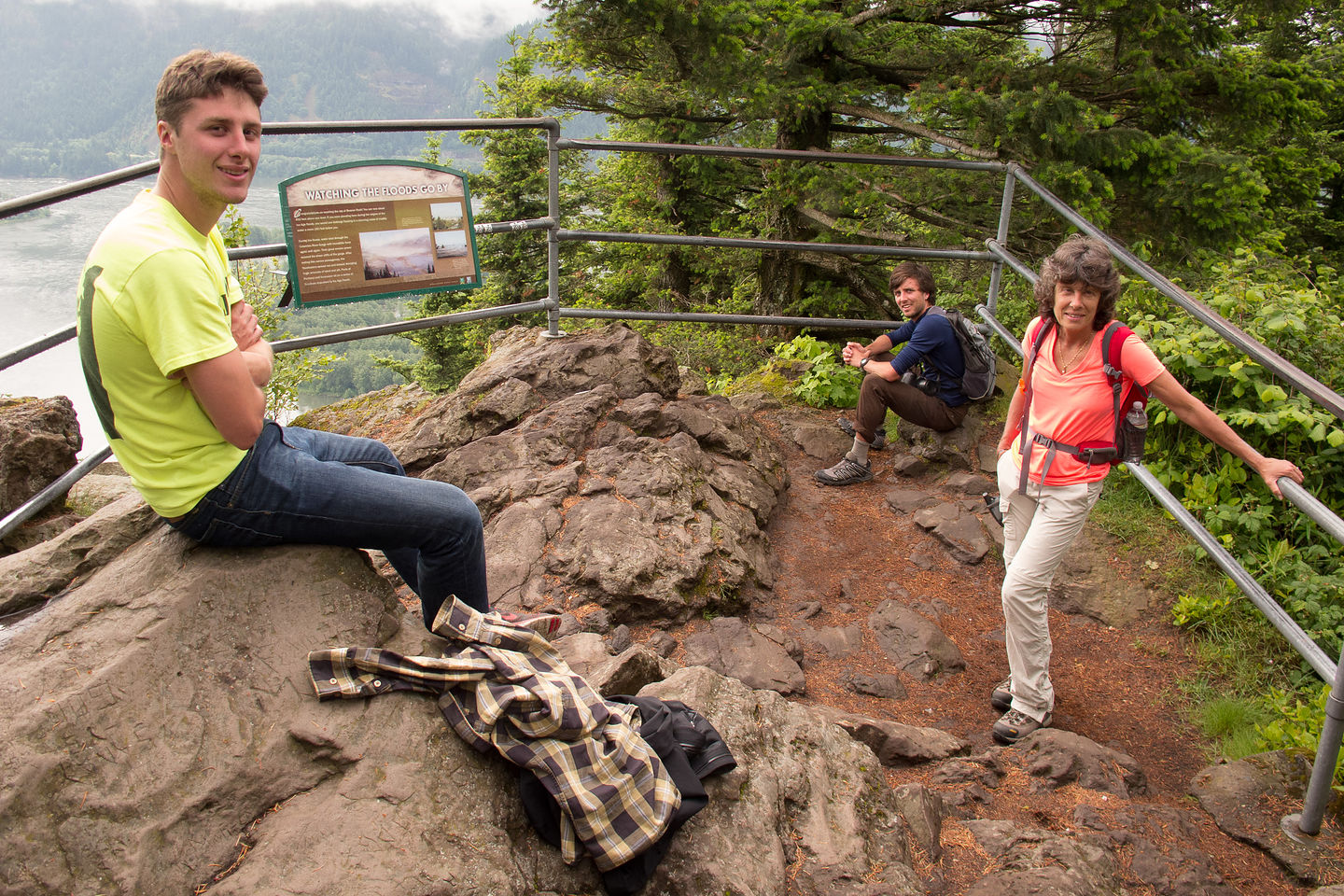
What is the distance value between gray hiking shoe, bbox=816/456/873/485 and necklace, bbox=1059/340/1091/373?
6.81ft

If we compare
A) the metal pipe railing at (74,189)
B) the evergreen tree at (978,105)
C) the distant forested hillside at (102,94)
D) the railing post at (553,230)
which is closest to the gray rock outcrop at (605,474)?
the railing post at (553,230)

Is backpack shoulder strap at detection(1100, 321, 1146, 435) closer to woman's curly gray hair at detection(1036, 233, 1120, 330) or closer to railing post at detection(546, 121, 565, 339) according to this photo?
woman's curly gray hair at detection(1036, 233, 1120, 330)

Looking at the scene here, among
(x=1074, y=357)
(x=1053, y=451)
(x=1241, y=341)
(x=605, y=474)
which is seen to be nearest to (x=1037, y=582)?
(x=1053, y=451)

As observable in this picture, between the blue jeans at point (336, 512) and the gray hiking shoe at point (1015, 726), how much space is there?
2.20m

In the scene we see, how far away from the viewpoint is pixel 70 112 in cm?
13600

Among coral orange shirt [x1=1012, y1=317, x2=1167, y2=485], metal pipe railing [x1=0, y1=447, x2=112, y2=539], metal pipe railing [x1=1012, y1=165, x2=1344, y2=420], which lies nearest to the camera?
metal pipe railing [x1=1012, y1=165, x2=1344, y2=420]

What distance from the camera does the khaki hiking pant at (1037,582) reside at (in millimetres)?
3305

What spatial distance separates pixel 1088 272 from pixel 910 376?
2142mm

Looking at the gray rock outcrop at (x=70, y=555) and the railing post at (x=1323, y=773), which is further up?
the gray rock outcrop at (x=70, y=555)

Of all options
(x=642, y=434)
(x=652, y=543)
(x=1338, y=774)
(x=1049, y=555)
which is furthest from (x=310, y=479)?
(x=1338, y=774)

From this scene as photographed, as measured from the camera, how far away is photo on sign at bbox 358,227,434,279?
3951 millimetres

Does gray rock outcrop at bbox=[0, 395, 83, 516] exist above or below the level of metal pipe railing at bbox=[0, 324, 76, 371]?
below

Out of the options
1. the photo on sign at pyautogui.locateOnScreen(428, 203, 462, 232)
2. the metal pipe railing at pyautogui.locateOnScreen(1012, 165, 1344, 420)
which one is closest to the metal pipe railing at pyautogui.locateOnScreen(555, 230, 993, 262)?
the photo on sign at pyautogui.locateOnScreen(428, 203, 462, 232)

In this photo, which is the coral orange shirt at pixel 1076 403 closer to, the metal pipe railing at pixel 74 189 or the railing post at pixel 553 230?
the railing post at pixel 553 230
